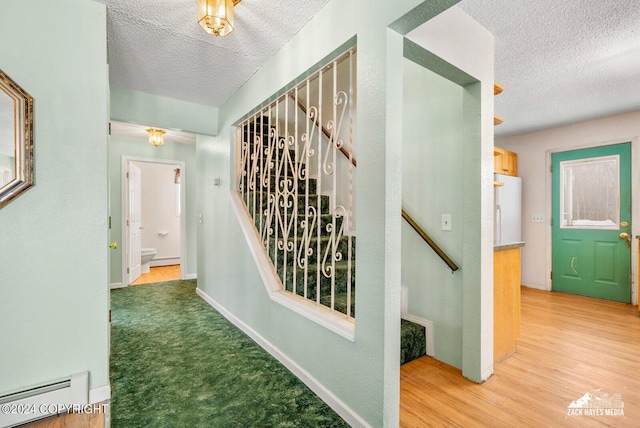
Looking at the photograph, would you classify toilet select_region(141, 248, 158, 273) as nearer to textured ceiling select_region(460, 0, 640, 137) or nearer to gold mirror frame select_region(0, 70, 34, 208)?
gold mirror frame select_region(0, 70, 34, 208)

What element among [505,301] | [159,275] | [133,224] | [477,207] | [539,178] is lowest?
[159,275]

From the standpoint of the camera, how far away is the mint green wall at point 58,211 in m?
1.54

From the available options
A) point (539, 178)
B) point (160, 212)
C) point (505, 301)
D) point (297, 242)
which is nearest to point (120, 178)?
point (160, 212)

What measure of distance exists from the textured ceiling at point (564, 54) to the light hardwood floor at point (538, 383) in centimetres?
250

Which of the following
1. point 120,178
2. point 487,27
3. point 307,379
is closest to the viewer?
point 307,379

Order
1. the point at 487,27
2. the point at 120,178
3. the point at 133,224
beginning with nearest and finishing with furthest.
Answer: the point at 487,27, the point at 120,178, the point at 133,224

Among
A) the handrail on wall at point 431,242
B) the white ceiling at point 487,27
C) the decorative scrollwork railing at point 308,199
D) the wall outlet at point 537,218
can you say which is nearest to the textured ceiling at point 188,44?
the white ceiling at point 487,27

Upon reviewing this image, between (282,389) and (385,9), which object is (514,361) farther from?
(385,9)

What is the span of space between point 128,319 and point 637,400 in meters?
4.29

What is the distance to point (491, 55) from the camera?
2111mm

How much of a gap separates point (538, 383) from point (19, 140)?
3.46 meters

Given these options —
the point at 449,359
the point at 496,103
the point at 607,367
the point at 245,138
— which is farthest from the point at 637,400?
the point at 245,138

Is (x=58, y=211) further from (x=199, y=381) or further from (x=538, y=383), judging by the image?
(x=538, y=383)

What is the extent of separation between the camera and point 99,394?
1.69m
